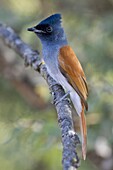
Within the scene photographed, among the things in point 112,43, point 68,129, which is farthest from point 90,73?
point 68,129

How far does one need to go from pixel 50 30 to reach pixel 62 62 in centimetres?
23

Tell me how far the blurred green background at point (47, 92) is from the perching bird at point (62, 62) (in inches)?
10.5

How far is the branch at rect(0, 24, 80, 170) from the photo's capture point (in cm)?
164

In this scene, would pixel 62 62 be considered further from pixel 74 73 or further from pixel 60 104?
pixel 60 104

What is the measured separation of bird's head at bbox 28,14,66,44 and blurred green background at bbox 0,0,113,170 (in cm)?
46

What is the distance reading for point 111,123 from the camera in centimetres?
368

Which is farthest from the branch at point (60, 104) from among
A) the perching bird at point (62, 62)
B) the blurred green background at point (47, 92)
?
the blurred green background at point (47, 92)

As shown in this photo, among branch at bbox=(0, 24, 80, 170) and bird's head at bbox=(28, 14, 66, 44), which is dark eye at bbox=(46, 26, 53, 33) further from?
branch at bbox=(0, 24, 80, 170)

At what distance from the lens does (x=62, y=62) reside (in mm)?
3070

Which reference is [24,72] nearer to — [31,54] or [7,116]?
[7,116]

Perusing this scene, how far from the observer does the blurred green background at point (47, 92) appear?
330cm

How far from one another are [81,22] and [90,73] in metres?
0.54

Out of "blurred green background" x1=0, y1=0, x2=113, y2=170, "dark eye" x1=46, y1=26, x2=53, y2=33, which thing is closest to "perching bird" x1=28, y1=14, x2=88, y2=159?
"dark eye" x1=46, y1=26, x2=53, y2=33

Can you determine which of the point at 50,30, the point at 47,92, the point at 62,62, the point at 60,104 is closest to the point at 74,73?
the point at 62,62
